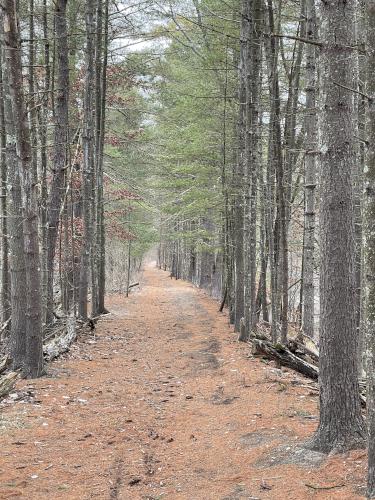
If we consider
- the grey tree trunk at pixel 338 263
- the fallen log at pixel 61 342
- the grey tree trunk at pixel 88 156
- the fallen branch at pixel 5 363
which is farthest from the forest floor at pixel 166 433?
the grey tree trunk at pixel 88 156

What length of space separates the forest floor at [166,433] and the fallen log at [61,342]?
24 cm

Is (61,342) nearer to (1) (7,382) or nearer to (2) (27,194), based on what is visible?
(1) (7,382)

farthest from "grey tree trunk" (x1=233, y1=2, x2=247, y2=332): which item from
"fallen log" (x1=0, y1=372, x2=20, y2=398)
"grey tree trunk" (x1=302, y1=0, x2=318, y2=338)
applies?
"fallen log" (x1=0, y1=372, x2=20, y2=398)

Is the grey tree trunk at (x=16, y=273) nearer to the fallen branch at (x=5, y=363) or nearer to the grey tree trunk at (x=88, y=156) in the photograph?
the fallen branch at (x=5, y=363)

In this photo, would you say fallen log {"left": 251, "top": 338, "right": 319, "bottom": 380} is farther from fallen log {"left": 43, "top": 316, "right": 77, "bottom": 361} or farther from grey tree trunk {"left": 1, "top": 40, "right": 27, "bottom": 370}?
grey tree trunk {"left": 1, "top": 40, "right": 27, "bottom": 370}

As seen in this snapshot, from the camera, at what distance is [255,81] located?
11.8 m

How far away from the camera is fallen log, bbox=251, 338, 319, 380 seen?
8.43 m

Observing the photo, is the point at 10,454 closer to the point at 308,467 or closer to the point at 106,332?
the point at 308,467

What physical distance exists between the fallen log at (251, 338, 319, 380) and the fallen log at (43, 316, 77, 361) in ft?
13.6

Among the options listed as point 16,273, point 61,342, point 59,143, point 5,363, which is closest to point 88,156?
point 59,143

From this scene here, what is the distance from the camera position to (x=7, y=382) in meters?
7.36

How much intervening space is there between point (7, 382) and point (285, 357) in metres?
4.84

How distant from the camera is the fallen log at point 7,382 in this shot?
7084 millimetres

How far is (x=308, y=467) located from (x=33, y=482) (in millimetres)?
2641
